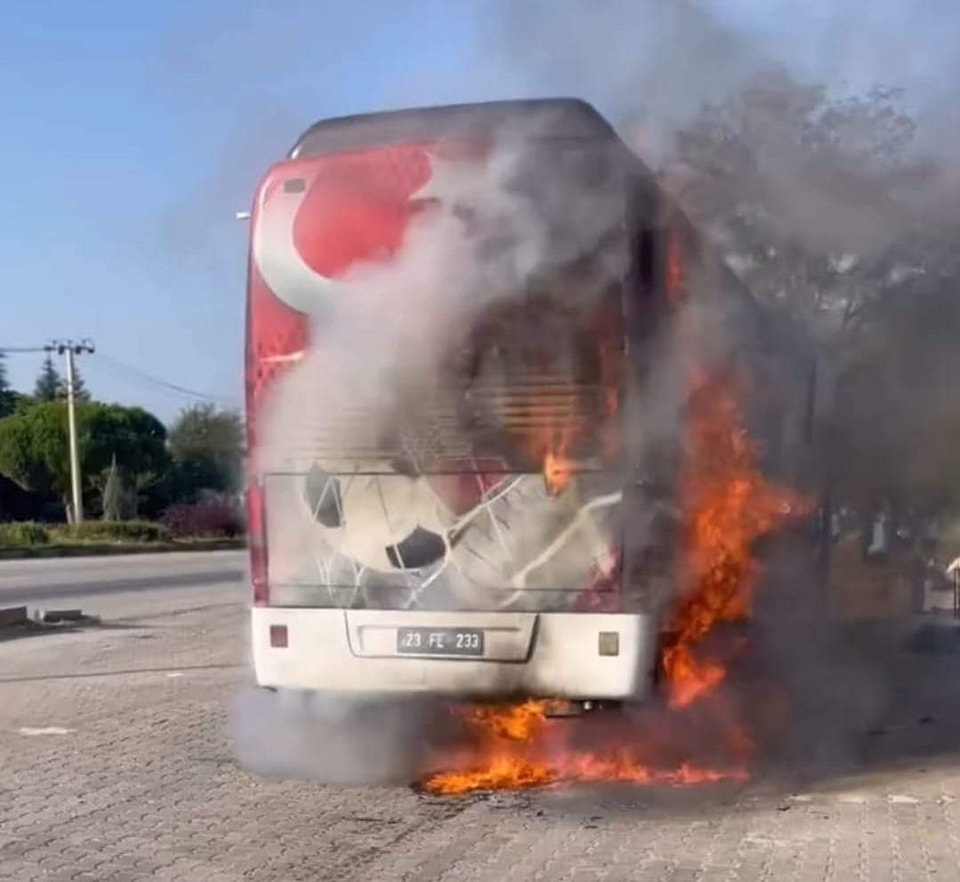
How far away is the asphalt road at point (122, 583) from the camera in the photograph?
2062 centimetres

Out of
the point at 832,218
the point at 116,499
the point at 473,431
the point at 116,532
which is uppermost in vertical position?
the point at 832,218

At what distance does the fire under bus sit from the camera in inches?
267

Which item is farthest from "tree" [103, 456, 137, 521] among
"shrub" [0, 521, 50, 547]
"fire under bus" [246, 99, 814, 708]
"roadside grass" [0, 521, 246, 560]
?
"fire under bus" [246, 99, 814, 708]

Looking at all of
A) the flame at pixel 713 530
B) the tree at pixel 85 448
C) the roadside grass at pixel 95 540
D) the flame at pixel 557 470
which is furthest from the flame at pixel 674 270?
the tree at pixel 85 448

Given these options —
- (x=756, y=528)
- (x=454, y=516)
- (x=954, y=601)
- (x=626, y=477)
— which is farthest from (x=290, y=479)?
(x=954, y=601)

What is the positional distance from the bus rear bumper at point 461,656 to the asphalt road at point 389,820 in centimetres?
61

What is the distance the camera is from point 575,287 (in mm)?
6777

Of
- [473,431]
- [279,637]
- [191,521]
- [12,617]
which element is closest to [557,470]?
[473,431]

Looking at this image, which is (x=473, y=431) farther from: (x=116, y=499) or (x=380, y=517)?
(x=116, y=499)

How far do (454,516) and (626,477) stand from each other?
2.97 ft

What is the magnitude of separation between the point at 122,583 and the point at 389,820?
63.7 feet

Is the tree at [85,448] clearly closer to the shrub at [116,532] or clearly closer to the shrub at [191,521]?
the shrub at [191,521]

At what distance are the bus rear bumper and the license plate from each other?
0.03 ft

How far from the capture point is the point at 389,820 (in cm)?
673
